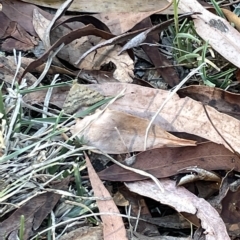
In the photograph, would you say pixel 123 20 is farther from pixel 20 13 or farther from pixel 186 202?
pixel 186 202

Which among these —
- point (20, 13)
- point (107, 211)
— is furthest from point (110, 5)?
point (107, 211)

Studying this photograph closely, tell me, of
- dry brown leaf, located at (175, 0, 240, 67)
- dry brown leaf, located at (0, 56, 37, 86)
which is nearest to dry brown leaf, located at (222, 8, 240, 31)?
dry brown leaf, located at (175, 0, 240, 67)

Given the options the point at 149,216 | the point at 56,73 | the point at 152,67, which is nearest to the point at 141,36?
the point at 152,67

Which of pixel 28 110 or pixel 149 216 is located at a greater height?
pixel 28 110

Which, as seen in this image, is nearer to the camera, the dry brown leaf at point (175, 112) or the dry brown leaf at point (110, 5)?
the dry brown leaf at point (175, 112)

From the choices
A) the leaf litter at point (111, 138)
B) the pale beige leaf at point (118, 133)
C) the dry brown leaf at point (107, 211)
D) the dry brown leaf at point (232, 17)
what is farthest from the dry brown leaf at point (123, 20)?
the dry brown leaf at point (107, 211)

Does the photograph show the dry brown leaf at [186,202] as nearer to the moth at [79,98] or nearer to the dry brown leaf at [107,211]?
the dry brown leaf at [107,211]

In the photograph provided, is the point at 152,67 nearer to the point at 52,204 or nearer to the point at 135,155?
the point at 135,155
